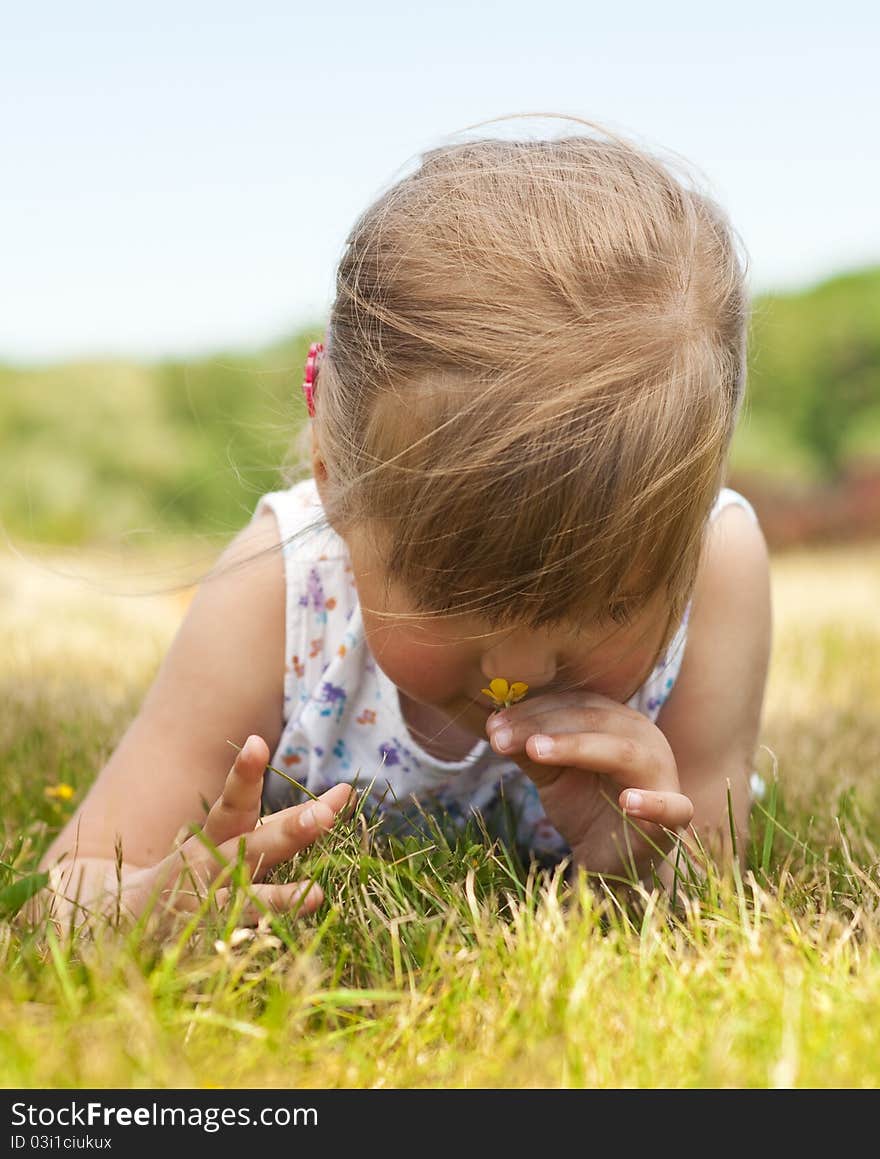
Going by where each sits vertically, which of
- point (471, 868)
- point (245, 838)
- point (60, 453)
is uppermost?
point (245, 838)

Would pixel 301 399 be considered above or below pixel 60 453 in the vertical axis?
above

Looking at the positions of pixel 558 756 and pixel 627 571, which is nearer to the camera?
pixel 627 571

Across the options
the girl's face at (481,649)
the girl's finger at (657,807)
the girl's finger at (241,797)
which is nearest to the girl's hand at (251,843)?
the girl's finger at (241,797)

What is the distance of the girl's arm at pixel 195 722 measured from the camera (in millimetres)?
1778

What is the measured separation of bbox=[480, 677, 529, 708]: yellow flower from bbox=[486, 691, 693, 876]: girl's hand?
6 centimetres

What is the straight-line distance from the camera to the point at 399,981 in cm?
120

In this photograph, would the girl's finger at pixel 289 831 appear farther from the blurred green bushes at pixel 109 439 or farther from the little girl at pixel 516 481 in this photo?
the blurred green bushes at pixel 109 439

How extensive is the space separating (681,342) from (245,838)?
723mm

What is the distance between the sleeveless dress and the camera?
1992 mm

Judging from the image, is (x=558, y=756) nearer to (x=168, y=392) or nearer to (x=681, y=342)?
(x=681, y=342)

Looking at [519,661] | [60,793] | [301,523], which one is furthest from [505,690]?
[60,793]

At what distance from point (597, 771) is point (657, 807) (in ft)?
0.46

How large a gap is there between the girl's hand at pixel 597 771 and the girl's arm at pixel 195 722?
441 mm
